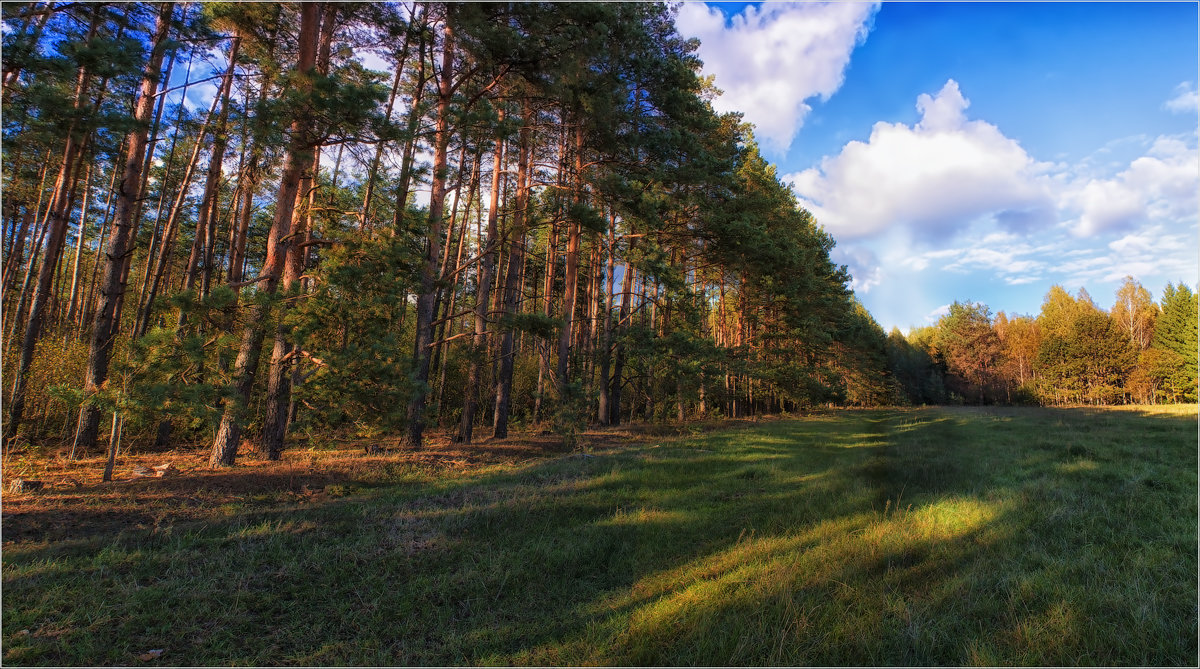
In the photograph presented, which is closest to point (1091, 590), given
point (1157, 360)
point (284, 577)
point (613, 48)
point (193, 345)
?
point (284, 577)

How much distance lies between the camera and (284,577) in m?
4.09

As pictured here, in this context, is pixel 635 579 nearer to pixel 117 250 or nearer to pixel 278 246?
pixel 278 246

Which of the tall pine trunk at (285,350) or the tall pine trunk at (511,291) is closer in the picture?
Answer: the tall pine trunk at (285,350)

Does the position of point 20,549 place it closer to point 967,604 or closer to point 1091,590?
point 967,604

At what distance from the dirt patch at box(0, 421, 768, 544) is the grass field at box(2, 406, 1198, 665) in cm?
36

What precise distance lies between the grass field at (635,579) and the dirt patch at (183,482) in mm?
360

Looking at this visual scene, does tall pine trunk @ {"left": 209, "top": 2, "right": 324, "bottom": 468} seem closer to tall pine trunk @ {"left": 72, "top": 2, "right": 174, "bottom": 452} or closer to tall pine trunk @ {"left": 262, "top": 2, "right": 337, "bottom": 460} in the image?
tall pine trunk @ {"left": 262, "top": 2, "right": 337, "bottom": 460}

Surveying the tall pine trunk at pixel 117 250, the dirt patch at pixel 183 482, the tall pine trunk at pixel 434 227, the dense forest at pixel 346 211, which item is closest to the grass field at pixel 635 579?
the dirt patch at pixel 183 482

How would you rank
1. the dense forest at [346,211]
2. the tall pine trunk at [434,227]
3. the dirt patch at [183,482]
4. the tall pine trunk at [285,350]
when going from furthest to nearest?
the tall pine trunk at [434,227], the tall pine trunk at [285,350], the dense forest at [346,211], the dirt patch at [183,482]

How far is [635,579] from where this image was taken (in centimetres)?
432

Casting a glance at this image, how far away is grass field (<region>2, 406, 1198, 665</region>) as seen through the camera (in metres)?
3.05

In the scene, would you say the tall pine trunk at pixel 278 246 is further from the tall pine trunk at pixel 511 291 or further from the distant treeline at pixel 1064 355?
the distant treeline at pixel 1064 355

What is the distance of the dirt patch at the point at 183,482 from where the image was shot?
Result: 505 centimetres

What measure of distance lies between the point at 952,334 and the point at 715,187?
5874 centimetres
